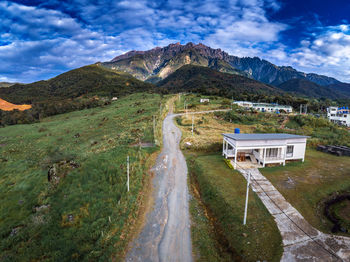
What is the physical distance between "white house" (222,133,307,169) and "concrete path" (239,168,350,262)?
314 inches

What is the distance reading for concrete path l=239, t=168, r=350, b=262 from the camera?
1063 cm

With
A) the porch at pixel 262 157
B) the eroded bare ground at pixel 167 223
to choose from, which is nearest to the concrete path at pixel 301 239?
the eroded bare ground at pixel 167 223

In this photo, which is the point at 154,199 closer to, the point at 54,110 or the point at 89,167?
the point at 89,167

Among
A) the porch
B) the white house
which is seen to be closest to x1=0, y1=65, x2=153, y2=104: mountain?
the white house

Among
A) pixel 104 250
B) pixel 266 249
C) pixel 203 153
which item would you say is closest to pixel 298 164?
pixel 203 153

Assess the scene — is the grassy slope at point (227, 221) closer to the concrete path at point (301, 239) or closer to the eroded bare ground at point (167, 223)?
the concrete path at point (301, 239)

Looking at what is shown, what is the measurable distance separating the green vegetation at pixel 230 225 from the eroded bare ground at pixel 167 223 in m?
0.85

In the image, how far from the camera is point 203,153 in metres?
30.1

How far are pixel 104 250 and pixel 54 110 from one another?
94.8 meters

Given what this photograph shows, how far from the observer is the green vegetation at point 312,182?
1506cm

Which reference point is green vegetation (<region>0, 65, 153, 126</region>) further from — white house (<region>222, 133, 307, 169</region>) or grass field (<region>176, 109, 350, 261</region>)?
white house (<region>222, 133, 307, 169</region>)

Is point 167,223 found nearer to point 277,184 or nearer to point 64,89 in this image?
point 277,184

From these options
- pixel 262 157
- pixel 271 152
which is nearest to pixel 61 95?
pixel 262 157

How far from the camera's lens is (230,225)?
1330cm
